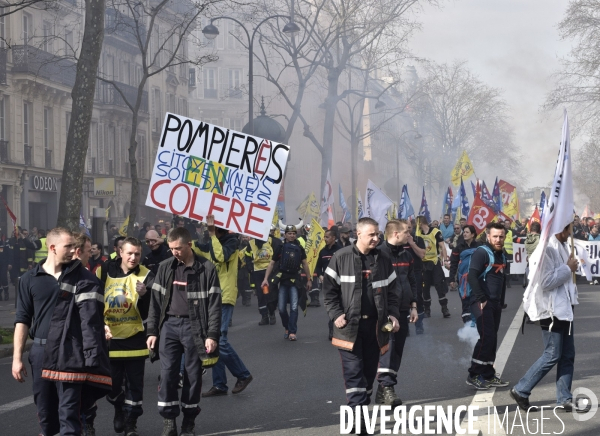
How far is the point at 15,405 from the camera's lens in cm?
900

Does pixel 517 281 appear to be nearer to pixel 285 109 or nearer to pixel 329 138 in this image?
pixel 329 138

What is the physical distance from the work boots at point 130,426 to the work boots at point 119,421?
2.4 inches

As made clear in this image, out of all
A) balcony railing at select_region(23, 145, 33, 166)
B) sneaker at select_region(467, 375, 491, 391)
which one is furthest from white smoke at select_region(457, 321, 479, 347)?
balcony railing at select_region(23, 145, 33, 166)

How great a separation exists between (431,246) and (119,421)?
9807 millimetres

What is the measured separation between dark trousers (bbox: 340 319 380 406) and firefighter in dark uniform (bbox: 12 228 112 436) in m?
1.89

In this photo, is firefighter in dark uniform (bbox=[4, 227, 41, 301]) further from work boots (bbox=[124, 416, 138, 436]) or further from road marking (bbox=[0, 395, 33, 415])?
work boots (bbox=[124, 416, 138, 436])

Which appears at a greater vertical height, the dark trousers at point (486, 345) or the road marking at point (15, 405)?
the dark trousers at point (486, 345)

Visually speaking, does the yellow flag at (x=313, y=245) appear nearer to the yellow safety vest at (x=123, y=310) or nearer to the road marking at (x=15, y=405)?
the road marking at (x=15, y=405)

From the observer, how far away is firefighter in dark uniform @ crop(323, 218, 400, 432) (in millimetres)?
7426

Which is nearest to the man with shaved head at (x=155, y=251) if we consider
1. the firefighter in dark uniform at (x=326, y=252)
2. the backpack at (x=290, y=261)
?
the backpack at (x=290, y=261)

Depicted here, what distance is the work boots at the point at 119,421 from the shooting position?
24.9 ft

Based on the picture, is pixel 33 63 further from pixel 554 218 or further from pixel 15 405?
pixel 554 218

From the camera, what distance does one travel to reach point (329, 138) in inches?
1618

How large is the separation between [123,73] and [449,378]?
38.5m
